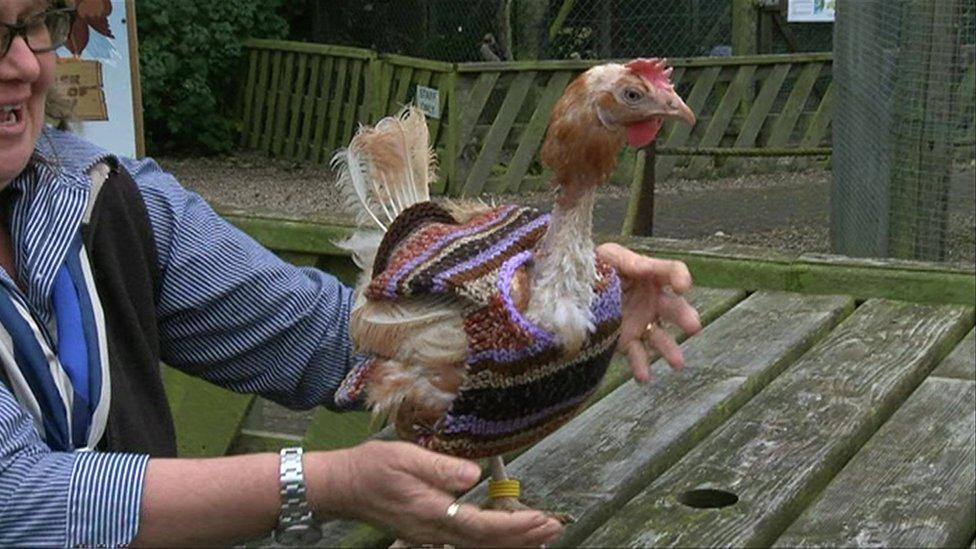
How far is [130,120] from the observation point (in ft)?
13.1

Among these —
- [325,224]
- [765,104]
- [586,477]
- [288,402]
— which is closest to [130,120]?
[325,224]

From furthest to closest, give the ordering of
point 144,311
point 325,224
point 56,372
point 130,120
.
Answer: point 130,120, point 325,224, point 144,311, point 56,372

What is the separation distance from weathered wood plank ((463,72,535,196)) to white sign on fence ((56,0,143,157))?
5.29m

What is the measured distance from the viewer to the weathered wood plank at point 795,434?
75.2 inches

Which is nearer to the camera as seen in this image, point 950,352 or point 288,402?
point 288,402

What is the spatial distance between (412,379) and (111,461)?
410 millimetres

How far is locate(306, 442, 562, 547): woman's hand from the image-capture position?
1.38 m

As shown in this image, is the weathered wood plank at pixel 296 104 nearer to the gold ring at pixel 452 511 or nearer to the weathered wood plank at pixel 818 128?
the weathered wood plank at pixel 818 128

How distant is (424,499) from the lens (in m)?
1.38

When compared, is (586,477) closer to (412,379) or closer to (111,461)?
(412,379)

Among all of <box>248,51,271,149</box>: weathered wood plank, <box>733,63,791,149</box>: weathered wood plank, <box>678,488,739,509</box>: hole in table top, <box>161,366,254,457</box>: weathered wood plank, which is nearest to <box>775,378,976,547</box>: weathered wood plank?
<box>678,488,739,509</box>: hole in table top

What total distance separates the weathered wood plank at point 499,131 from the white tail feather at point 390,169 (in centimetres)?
706

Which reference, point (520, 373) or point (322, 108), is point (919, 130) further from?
point (322, 108)

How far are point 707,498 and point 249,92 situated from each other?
33.4 feet
